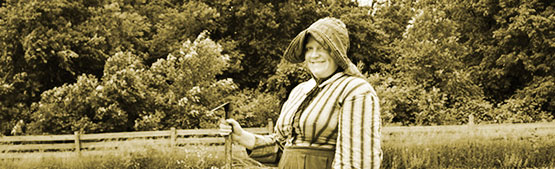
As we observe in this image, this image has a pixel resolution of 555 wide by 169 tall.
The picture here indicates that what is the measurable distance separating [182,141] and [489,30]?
12386 millimetres

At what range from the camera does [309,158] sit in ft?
6.11

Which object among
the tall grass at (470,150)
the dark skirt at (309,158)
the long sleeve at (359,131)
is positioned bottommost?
the tall grass at (470,150)

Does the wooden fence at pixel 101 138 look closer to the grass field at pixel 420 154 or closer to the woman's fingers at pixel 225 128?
the grass field at pixel 420 154

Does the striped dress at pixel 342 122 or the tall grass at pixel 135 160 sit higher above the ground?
the striped dress at pixel 342 122

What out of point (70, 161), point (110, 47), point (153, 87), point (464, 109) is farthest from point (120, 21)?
point (464, 109)

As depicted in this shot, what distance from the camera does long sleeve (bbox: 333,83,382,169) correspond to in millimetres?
1685

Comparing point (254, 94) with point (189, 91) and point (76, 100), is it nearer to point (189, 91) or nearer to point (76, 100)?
point (189, 91)

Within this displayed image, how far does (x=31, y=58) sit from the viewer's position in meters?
12.5

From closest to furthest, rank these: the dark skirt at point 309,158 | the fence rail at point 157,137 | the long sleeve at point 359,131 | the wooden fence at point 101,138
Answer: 1. the long sleeve at point 359,131
2. the dark skirt at point 309,158
3. the fence rail at point 157,137
4. the wooden fence at point 101,138

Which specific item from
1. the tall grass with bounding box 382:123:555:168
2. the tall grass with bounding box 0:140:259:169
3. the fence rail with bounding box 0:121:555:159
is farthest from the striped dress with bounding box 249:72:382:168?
the fence rail with bounding box 0:121:555:159

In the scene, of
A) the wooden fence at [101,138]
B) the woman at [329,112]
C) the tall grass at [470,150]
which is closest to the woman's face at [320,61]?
the woman at [329,112]

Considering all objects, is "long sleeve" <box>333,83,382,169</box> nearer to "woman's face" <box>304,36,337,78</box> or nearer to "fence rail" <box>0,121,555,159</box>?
"woman's face" <box>304,36,337,78</box>

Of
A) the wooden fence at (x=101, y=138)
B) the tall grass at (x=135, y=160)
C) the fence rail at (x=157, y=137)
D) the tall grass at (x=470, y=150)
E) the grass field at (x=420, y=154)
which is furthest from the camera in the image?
the wooden fence at (x=101, y=138)

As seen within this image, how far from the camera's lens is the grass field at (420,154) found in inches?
337
